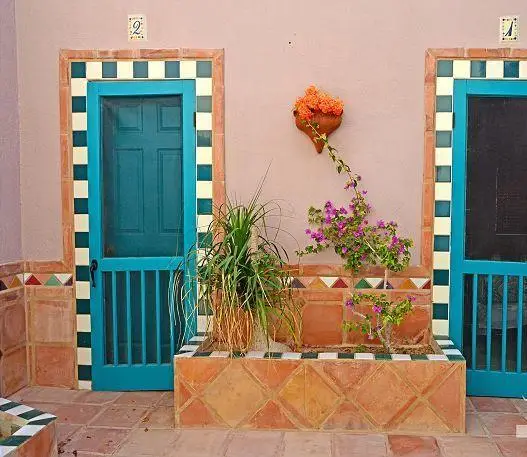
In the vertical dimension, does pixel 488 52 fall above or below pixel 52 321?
above

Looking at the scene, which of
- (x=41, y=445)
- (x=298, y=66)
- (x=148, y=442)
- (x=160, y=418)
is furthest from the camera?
(x=298, y=66)

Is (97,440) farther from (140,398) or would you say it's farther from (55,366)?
(55,366)

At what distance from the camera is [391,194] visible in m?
4.18

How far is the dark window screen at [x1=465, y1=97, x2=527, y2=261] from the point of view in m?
4.16

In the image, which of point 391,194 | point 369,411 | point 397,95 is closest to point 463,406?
point 369,411

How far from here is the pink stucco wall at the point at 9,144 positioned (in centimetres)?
418

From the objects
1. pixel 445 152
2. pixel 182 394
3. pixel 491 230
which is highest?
pixel 445 152

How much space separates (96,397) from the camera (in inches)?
167

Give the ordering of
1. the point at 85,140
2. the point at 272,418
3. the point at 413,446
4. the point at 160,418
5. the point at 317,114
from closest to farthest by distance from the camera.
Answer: the point at 413,446 → the point at 272,418 → the point at 160,418 → the point at 317,114 → the point at 85,140

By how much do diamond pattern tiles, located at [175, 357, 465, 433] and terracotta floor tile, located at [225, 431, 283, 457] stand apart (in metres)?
0.07

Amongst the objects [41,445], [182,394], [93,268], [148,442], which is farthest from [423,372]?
[93,268]

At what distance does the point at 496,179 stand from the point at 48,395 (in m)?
3.33

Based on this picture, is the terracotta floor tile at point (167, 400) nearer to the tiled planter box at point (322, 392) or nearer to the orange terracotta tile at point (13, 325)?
the tiled planter box at point (322, 392)

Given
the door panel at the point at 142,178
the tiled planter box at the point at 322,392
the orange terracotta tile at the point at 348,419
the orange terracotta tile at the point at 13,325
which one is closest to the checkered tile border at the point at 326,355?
the tiled planter box at the point at 322,392
